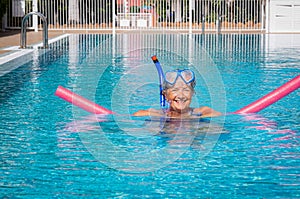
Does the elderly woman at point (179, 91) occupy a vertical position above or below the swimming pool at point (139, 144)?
above

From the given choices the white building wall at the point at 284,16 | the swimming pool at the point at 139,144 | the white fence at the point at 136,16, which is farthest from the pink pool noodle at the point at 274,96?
the white building wall at the point at 284,16

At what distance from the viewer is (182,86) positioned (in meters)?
7.49

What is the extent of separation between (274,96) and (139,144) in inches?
83.6

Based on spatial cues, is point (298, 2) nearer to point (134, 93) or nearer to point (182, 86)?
point (134, 93)

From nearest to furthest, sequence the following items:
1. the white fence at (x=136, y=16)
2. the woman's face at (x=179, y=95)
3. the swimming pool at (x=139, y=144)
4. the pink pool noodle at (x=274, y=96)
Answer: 1. the swimming pool at (x=139, y=144)
2. the woman's face at (x=179, y=95)
3. the pink pool noodle at (x=274, y=96)
4. the white fence at (x=136, y=16)

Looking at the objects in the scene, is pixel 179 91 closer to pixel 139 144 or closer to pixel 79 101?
pixel 139 144

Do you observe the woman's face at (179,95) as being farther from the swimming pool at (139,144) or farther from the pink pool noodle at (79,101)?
the pink pool noodle at (79,101)

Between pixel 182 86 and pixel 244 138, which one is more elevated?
pixel 182 86

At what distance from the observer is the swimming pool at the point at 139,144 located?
5309 mm

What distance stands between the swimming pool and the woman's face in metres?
0.18

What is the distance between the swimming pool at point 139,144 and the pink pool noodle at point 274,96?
13 centimetres

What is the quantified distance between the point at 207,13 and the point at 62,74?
25413mm

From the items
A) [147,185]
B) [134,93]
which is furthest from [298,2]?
[147,185]

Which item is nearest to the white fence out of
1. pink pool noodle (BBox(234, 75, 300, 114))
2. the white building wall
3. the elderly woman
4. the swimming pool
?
the white building wall
